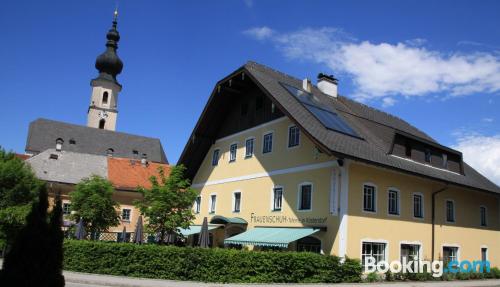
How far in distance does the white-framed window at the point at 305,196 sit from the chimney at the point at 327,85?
28.8 ft

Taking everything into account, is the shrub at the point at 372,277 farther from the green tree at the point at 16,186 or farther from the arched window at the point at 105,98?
the arched window at the point at 105,98

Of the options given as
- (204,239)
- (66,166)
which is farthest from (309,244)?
(66,166)

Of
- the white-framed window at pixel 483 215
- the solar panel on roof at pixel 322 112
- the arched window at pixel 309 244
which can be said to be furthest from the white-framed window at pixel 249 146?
the white-framed window at pixel 483 215

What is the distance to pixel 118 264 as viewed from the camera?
57.9 feet

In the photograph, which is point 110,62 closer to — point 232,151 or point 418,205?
point 232,151

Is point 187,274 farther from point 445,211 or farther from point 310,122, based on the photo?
point 445,211

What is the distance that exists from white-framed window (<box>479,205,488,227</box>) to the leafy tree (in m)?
24.3

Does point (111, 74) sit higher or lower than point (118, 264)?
higher

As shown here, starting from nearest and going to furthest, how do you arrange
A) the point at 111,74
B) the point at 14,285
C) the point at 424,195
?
1. the point at 14,285
2. the point at 424,195
3. the point at 111,74

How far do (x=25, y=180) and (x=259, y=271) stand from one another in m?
19.3

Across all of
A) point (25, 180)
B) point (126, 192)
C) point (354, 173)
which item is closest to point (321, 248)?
point (354, 173)

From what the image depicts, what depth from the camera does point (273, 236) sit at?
778 inches

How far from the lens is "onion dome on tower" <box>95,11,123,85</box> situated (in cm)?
7819

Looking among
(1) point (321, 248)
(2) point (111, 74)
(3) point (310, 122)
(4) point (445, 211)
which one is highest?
(2) point (111, 74)
